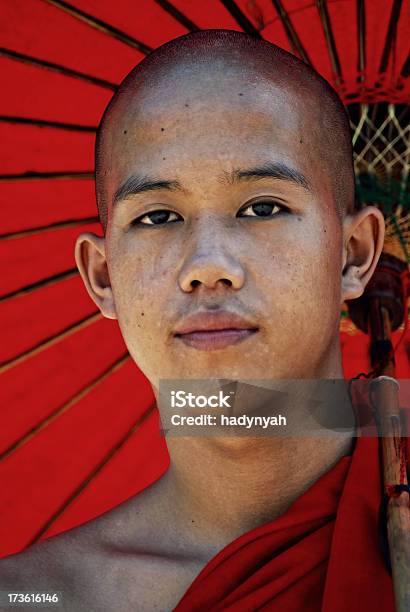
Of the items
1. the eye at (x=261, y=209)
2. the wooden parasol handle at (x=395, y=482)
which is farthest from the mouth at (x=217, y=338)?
the wooden parasol handle at (x=395, y=482)

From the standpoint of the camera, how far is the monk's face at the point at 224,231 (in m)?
2.33

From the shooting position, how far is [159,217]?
2.54 meters

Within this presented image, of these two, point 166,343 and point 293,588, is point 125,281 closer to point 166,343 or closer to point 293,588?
point 166,343

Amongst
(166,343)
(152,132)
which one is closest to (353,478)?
(166,343)

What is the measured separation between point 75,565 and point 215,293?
2.80ft

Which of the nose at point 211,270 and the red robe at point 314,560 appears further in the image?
the nose at point 211,270

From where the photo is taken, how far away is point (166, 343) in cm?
240

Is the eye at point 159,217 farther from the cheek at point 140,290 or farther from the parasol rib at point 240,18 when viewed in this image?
the parasol rib at point 240,18

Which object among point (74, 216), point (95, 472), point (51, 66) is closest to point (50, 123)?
point (51, 66)

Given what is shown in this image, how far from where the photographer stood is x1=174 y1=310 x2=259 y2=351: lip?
229 cm

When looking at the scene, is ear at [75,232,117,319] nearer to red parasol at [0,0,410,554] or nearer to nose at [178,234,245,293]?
red parasol at [0,0,410,554]

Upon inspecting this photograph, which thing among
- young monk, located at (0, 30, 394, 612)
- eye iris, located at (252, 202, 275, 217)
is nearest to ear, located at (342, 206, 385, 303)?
young monk, located at (0, 30, 394, 612)

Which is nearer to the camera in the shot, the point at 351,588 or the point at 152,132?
the point at 351,588

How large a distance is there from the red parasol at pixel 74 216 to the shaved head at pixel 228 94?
0.09 metres
